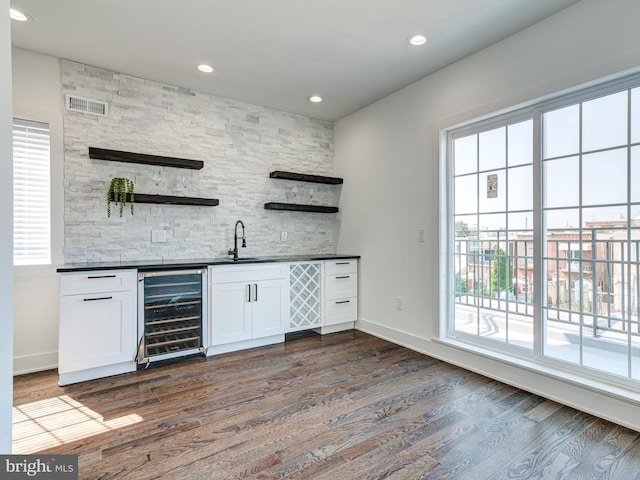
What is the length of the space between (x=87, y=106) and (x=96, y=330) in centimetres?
208

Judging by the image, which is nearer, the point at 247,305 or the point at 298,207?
the point at 247,305

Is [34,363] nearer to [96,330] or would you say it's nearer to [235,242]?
[96,330]

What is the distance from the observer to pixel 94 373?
9.12 feet

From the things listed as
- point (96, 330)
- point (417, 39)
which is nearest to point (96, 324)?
point (96, 330)

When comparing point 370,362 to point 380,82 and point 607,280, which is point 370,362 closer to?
point 607,280

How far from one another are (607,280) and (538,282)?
419 mm

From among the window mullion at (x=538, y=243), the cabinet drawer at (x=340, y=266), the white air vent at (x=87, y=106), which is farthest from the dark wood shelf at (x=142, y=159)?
the window mullion at (x=538, y=243)

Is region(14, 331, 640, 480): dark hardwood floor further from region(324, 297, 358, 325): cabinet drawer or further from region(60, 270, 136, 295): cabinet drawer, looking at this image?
region(324, 297, 358, 325): cabinet drawer

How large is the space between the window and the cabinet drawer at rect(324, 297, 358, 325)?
1289 mm

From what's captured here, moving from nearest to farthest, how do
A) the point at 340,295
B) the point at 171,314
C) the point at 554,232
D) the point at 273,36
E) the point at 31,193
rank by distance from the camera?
the point at 554,232, the point at 273,36, the point at 31,193, the point at 171,314, the point at 340,295

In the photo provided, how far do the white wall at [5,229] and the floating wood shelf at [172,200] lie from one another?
193cm

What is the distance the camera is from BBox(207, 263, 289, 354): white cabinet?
3.29m

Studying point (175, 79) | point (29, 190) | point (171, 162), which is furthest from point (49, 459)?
point (175, 79)

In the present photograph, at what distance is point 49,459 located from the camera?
171cm
